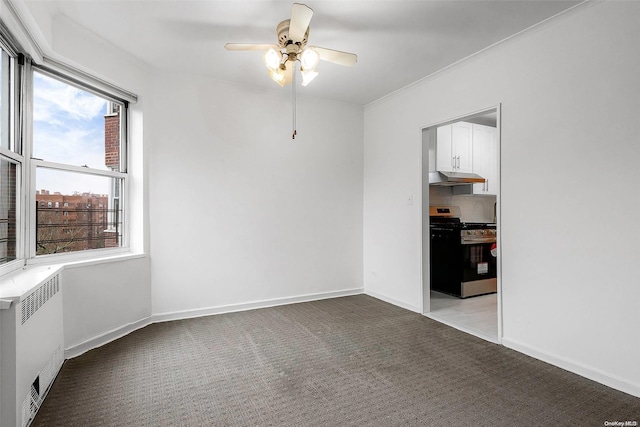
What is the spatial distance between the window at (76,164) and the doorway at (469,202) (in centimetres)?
326

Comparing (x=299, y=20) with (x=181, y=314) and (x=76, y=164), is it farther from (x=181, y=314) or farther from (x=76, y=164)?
(x=181, y=314)

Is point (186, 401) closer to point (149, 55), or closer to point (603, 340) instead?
point (603, 340)

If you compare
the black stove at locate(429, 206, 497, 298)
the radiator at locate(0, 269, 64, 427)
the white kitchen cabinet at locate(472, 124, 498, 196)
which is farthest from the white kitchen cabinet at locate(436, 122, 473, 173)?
the radiator at locate(0, 269, 64, 427)

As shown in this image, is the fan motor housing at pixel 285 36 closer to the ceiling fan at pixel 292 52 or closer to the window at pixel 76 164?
the ceiling fan at pixel 292 52

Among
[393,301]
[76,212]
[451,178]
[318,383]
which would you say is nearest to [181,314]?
[76,212]

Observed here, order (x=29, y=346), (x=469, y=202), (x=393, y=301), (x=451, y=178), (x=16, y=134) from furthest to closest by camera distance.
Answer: (x=469, y=202)
(x=451, y=178)
(x=393, y=301)
(x=16, y=134)
(x=29, y=346)

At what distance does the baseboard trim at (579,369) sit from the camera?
2.17m

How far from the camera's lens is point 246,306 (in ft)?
13.1

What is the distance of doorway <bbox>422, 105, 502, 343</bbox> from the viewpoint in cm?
328

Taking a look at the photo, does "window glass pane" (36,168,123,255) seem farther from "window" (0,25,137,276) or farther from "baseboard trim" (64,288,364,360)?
"baseboard trim" (64,288,364,360)

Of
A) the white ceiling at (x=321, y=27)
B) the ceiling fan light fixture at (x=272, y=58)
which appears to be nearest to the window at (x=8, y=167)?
the white ceiling at (x=321, y=27)

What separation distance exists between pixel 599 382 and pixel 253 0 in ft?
11.7

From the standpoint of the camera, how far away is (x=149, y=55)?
10.5ft

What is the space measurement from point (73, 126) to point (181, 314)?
211 cm
